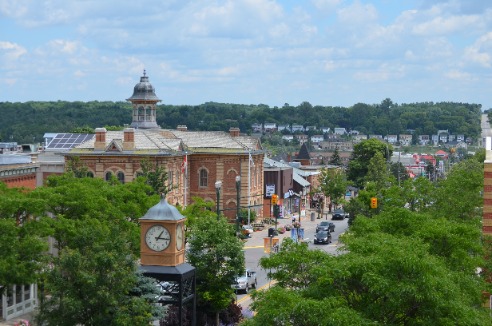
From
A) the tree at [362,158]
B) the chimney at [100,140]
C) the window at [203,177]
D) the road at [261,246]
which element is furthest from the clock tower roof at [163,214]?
the tree at [362,158]

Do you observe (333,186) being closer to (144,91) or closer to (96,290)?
(144,91)

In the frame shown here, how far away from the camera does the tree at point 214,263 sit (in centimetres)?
4400

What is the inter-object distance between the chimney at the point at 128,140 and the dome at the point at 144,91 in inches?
666

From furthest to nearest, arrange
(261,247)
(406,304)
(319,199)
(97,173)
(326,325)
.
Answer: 1. (319,199)
2. (97,173)
3. (261,247)
4. (406,304)
5. (326,325)

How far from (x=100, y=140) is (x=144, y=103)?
1799cm

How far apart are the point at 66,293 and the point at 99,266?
132cm

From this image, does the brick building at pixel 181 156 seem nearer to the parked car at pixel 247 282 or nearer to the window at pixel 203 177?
the window at pixel 203 177

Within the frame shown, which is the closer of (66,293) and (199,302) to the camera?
(66,293)

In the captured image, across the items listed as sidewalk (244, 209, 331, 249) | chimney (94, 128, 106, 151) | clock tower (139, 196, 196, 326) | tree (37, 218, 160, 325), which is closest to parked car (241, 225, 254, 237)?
sidewalk (244, 209, 331, 249)

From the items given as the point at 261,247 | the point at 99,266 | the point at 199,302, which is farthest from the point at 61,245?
the point at 261,247

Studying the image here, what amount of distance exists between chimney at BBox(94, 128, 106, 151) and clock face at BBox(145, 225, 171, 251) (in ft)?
188

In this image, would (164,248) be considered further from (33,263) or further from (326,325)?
(33,263)

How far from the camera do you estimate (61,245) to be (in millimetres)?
50719

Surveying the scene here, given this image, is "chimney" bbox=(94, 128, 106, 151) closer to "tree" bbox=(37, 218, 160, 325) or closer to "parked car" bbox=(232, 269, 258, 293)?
"parked car" bbox=(232, 269, 258, 293)
